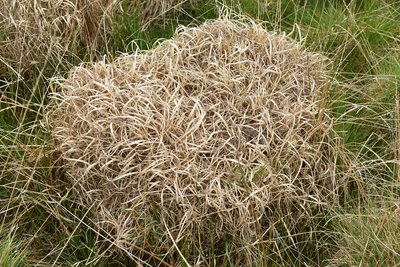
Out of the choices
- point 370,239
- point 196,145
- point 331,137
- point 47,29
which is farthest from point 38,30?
point 370,239

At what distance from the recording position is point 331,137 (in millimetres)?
3203

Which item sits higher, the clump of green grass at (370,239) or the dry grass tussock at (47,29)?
the dry grass tussock at (47,29)

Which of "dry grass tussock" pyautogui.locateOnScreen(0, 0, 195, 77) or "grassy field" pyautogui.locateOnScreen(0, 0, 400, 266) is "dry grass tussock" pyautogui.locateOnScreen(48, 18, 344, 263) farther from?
"dry grass tussock" pyautogui.locateOnScreen(0, 0, 195, 77)

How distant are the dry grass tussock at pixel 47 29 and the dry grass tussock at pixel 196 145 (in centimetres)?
39

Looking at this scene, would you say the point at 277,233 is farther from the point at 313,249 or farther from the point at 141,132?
the point at 141,132

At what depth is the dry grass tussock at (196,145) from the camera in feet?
9.34

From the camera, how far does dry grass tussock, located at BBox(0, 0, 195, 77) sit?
11.7 ft

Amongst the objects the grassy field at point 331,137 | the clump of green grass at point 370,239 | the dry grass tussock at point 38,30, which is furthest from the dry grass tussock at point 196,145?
the dry grass tussock at point 38,30

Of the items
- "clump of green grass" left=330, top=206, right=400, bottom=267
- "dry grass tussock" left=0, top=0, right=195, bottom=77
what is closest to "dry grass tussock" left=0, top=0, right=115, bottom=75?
"dry grass tussock" left=0, top=0, right=195, bottom=77

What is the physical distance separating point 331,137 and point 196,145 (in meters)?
0.65

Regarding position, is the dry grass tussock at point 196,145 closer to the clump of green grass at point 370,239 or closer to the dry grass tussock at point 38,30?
the clump of green grass at point 370,239

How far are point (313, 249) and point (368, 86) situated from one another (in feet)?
3.07

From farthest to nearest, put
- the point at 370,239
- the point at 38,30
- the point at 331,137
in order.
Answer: the point at 38,30 < the point at 331,137 < the point at 370,239

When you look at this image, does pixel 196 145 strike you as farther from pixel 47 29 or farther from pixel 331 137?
pixel 47 29
